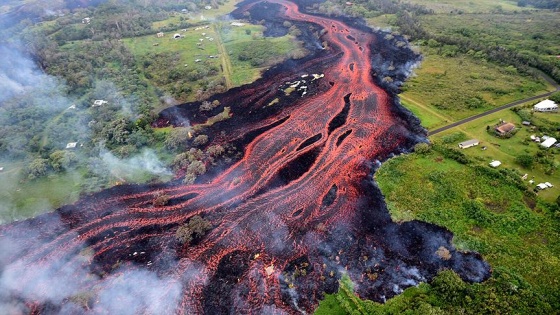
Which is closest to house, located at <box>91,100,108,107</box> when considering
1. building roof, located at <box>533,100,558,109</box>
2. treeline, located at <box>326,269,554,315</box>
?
treeline, located at <box>326,269,554,315</box>

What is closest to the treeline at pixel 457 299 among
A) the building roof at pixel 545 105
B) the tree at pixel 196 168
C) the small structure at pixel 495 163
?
the small structure at pixel 495 163

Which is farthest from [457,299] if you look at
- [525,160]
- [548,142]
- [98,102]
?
[98,102]

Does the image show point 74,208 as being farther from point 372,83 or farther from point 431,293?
point 372,83

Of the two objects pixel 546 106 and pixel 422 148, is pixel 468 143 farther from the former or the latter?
pixel 546 106

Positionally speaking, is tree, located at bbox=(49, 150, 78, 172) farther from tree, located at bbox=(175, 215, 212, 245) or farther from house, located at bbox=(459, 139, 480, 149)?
house, located at bbox=(459, 139, 480, 149)

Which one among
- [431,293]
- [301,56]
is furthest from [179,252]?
[301,56]
